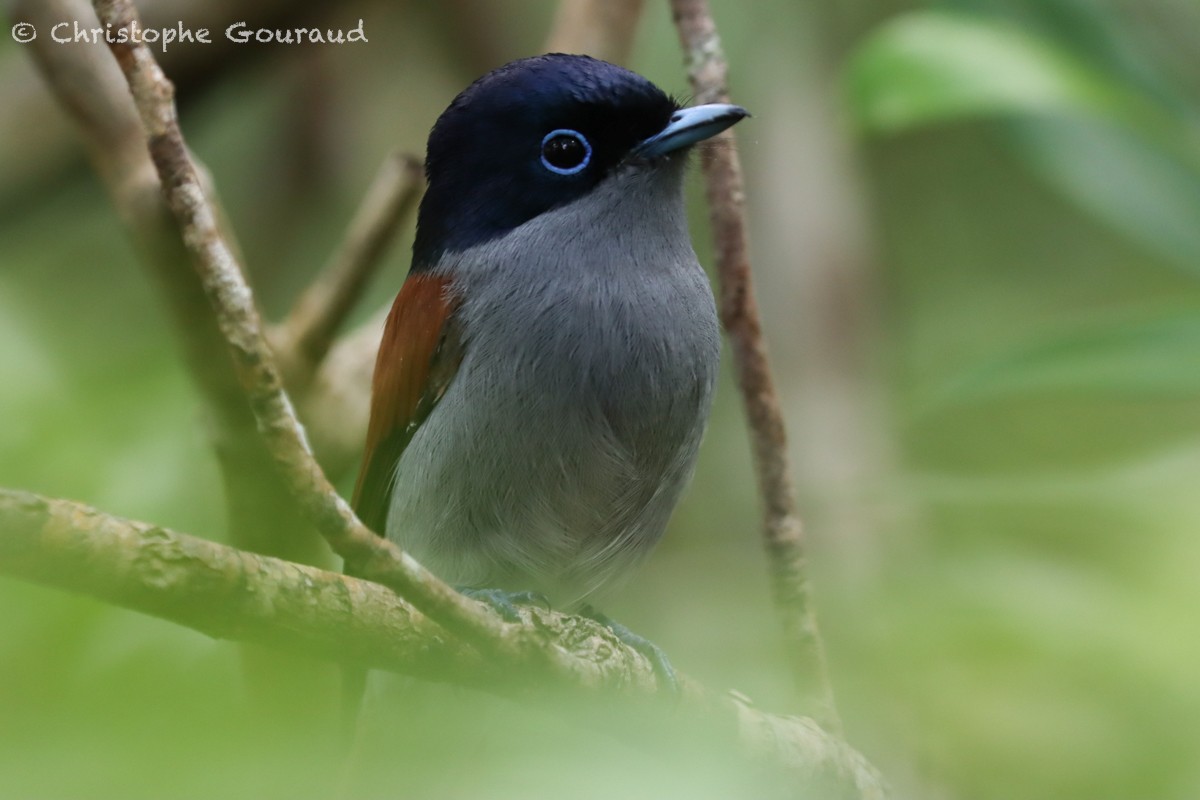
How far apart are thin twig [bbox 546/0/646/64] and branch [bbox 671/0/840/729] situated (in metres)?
1.50

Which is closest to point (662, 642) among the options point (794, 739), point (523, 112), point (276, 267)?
point (794, 739)

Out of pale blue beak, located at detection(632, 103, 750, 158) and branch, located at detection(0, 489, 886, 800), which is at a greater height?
pale blue beak, located at detection(632, 103, 750, 158)

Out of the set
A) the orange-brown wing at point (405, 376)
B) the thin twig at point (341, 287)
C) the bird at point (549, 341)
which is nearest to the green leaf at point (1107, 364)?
the bird at point (549, 341)

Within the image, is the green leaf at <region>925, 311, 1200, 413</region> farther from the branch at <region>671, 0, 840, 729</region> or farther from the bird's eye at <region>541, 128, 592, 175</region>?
the bird's eye at <region>541, 128, 592, 175</region>

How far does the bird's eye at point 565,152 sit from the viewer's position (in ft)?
11.0

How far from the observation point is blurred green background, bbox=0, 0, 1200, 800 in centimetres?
108

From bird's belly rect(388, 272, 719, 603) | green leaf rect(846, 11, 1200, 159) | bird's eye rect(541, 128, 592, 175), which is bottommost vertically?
bird's belly rect(388, 272, 719, 603)

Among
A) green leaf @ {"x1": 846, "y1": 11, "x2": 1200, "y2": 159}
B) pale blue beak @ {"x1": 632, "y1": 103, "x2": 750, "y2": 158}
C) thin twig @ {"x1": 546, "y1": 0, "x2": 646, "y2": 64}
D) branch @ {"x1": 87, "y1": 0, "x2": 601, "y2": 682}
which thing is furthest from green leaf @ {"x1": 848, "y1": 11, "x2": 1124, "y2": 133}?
thin twig @ {"x1": 546, "y1": 0, "x2": 646, "y2": 64}

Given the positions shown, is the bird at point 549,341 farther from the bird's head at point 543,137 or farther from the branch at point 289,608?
the branch at point 289,608

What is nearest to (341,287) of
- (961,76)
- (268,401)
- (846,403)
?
(961,76)

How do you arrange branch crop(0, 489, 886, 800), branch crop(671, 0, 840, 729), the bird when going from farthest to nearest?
the bird
branch crop(671, 0, 840, 729)
branch crop(0, 489, 886, 800)

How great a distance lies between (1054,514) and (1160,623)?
59.8 inches

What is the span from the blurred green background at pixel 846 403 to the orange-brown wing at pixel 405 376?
444mm

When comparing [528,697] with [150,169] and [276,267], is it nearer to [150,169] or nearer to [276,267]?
[150,169]
